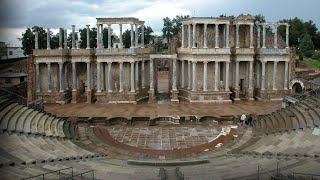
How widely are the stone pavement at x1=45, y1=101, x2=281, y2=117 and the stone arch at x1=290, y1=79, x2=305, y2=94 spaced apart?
134 inches

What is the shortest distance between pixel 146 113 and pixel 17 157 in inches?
902

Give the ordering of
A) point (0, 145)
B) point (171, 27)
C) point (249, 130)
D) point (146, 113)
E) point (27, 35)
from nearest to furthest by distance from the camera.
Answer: point (0, 145)
point (249, 130)
point (146, 113)
point (27, 35)
point (171, 27)

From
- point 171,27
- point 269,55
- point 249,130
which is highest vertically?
point 171,27

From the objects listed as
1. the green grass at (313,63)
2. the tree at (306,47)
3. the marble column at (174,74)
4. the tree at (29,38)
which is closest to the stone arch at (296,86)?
the marble column at (174,74)

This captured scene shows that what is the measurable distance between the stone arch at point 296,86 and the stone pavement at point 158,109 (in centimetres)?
340

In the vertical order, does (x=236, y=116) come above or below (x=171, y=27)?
below

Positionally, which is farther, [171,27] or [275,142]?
[171,27]

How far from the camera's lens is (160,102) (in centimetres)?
5162

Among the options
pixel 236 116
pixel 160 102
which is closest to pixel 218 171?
pixel 236 116

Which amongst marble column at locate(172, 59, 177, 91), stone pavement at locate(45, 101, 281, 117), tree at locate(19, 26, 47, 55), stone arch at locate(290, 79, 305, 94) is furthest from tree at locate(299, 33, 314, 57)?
tree at locate(19, 26, 47, 55)

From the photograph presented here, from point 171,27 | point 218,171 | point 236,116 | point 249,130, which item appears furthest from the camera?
point 171,27

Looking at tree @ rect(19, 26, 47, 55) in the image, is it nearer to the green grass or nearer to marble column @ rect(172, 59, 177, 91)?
marble column @ rect(172, 59, 177, 91)

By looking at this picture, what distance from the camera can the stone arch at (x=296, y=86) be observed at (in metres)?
51.1

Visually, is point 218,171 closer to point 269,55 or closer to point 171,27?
point 269,55
